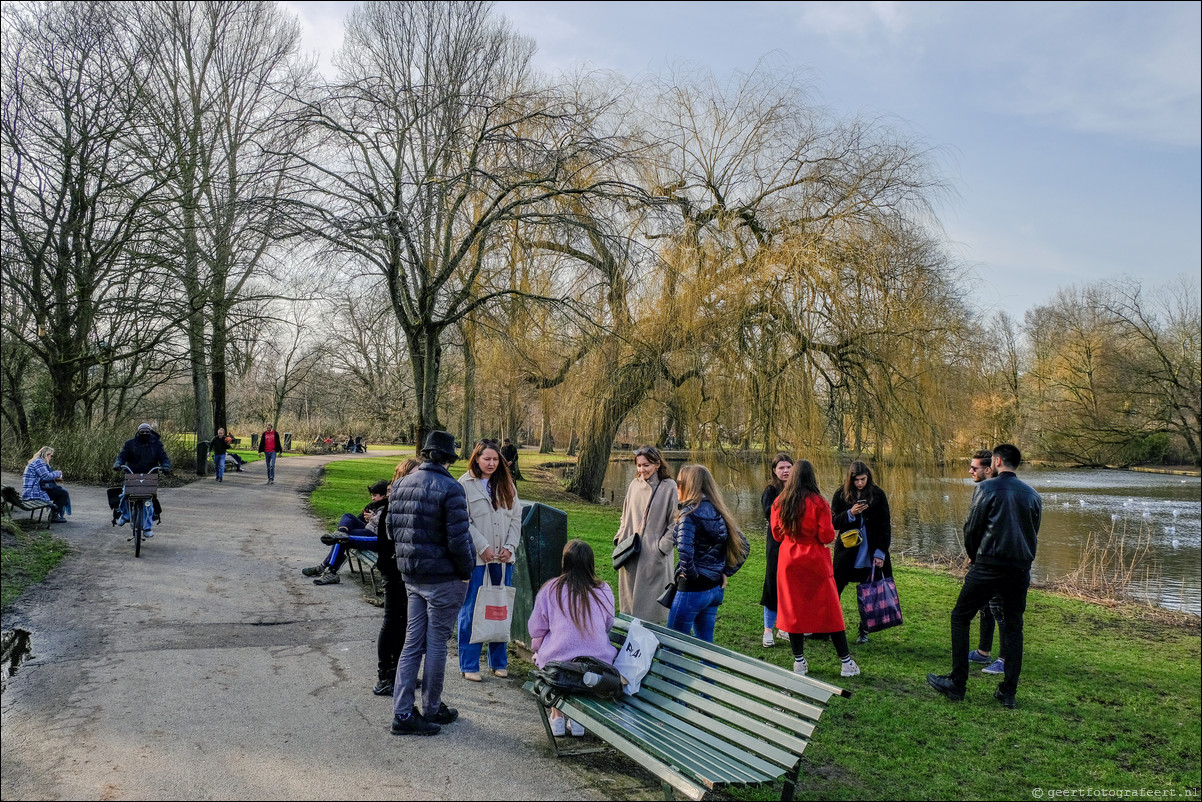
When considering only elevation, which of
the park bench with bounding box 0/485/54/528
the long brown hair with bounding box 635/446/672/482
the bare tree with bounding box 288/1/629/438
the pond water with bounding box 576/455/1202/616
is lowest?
the pond water with bounding box 576/455/1202/616

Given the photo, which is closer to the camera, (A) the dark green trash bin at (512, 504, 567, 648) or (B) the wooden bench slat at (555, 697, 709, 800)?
(B) the wooden bench slat at (555, 697, 709, 800)

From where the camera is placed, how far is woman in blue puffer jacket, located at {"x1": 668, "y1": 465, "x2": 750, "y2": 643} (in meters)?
5.95

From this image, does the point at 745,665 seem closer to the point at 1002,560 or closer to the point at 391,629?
the point at 391,629

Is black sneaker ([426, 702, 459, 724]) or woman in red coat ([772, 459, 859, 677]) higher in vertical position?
woman in red coat ([772, 459, 859, 677])

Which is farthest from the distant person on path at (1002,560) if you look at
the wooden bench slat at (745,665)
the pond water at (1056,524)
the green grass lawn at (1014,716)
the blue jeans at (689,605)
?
the pond water at (1056,524)

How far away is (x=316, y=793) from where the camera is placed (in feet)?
13.1

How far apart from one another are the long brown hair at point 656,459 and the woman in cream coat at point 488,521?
101cm

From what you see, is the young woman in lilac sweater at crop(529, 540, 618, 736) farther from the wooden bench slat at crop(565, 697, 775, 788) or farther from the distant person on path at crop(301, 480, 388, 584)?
the distant person on path at crop(301, 480, 388, 584)

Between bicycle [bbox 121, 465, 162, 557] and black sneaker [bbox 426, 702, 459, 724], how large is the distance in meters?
7.09

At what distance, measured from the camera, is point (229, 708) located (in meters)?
→ 5.16

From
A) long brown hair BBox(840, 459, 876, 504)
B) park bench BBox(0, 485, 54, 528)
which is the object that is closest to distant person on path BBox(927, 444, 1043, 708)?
long brown hair BBox(840, 459, 876, 504)

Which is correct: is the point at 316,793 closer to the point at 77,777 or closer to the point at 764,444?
the point at 77,777

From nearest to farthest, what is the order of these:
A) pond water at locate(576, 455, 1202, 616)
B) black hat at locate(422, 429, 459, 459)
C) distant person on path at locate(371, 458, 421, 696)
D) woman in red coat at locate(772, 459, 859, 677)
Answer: black hat at locate(422, 429, 459, 459) → distant person on path at locate(371, 458, 421, 696) → woman in red coat at locate(772, 459, 859, 677) → pond water at locate(576, 455, 1202, 616)

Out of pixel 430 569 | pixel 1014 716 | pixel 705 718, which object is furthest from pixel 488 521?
pixel 1014 716
